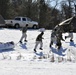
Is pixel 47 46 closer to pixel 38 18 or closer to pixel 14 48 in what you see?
pixel 14 48

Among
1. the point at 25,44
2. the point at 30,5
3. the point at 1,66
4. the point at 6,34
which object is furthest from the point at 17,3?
the point at 1,66

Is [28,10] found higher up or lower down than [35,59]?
higher up

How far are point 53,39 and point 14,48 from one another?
339cm

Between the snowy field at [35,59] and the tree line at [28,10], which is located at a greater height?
the tree line at [28,10]

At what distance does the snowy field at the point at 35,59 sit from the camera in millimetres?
13594

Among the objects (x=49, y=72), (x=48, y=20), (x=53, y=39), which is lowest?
(x=49, y=72)

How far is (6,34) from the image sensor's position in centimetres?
3303

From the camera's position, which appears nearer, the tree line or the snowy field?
the snowy field

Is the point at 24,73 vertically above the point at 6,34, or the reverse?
the point at 6,34

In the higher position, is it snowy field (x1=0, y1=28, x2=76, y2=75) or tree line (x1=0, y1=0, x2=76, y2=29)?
tree line (x1=0, y1=0, x2=76, y2=29)

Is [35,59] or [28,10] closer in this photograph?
[35,59]

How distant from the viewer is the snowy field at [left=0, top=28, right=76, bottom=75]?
13.6 m

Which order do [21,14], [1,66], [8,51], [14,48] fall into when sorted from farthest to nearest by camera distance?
[21,14] < [14,48] < [8,51] < [1,66]

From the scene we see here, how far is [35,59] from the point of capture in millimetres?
18922
